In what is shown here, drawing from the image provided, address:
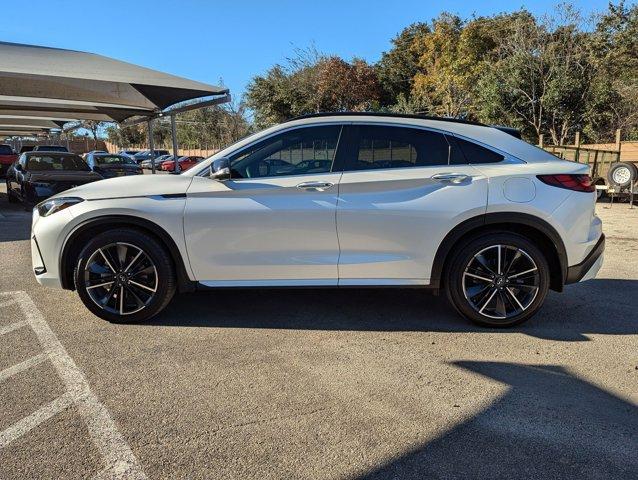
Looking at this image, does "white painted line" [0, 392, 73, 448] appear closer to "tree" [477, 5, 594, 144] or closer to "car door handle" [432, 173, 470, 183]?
"car door handle" [432, 173, 470, 183]


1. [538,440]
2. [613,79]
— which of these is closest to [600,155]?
[613,79]

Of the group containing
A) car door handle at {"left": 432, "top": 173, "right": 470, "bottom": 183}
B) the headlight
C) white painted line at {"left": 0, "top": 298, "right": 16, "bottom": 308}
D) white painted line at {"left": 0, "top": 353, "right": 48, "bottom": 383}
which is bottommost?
white painted line at {"left": 0, "top": 353, "right": 48, "bottom": 383}

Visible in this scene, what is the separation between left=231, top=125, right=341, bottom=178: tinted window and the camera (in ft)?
13.6

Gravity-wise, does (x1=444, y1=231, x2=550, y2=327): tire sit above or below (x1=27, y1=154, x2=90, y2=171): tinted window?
below

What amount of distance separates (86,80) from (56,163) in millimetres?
2936

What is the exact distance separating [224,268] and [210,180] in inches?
29.2

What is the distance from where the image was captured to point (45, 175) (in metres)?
11.0

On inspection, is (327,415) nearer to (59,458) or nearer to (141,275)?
(59,458)

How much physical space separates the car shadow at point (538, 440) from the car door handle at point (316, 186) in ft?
6.28

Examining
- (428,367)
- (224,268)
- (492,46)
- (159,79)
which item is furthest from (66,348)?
(492,46)

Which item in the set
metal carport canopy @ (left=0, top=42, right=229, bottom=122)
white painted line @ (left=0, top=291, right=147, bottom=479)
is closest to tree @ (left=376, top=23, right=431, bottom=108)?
metal carport canopy @ (left=0, top=42, right=229, bottom=122)

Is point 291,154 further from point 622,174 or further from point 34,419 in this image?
point 622,174

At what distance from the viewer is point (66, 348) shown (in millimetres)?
3812

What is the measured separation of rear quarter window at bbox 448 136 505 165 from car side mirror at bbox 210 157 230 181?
1.85 m
